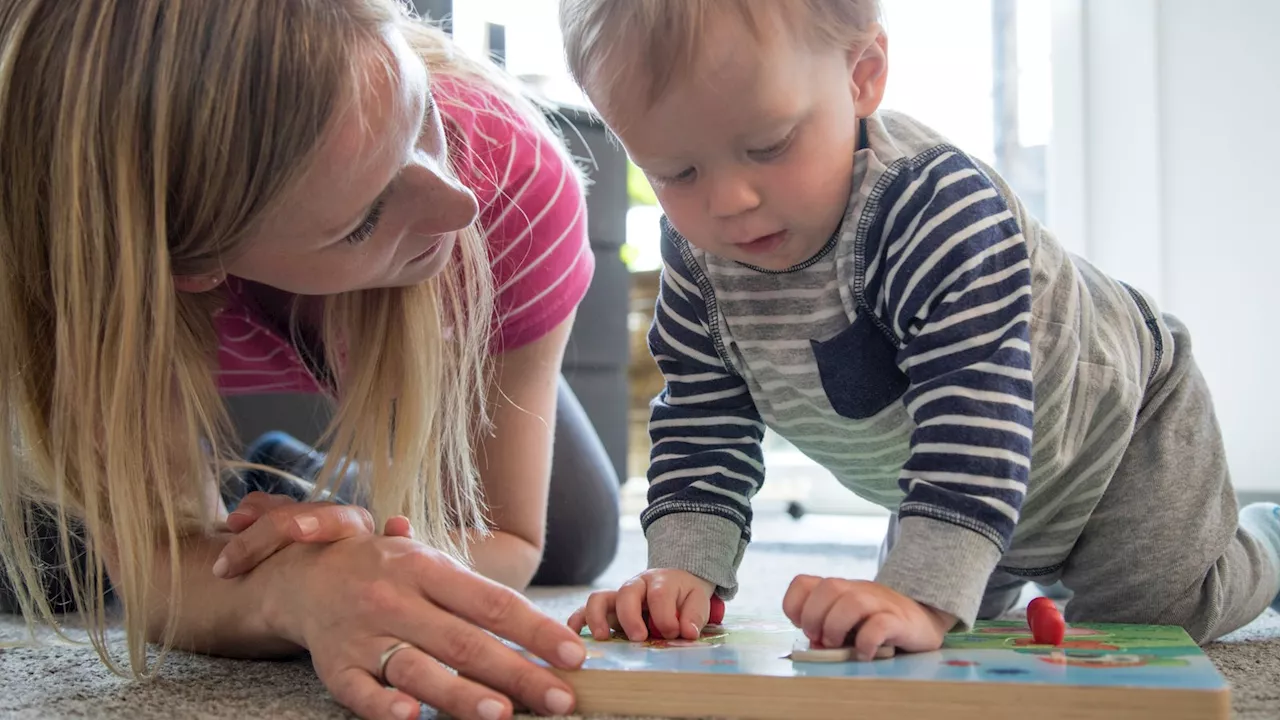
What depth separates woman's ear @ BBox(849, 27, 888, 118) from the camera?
31.1 inches

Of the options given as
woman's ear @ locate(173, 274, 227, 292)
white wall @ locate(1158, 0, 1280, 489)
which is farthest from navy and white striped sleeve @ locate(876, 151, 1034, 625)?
white wall @ locate(1158, 0, 1280, 489)

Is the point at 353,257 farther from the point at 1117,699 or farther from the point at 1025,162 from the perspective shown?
the point at 1025,162

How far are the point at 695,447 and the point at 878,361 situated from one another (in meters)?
0.15

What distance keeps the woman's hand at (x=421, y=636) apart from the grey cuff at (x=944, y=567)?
0.19m

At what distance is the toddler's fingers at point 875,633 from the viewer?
0.63m

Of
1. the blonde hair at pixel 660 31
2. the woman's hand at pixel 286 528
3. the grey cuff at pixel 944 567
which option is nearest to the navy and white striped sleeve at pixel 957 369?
the grey cuff at pixel 944 567

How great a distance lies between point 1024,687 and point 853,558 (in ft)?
3.62

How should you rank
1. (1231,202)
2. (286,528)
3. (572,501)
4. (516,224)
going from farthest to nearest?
(1231,202) → (572,501) → (516,224) → (286,528)

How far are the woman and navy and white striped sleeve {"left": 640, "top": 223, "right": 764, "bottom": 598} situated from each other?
5.6 inches

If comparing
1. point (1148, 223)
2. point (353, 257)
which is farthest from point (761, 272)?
point (1148, 223)

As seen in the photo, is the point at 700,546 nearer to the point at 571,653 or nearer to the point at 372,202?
the point at 571,653

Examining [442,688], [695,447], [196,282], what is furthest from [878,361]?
[196,282]

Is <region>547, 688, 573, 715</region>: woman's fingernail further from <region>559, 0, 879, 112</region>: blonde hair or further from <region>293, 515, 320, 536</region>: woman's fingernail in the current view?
<region>559, 0, 879, 112</region>: blonde hair

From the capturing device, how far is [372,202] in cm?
77
